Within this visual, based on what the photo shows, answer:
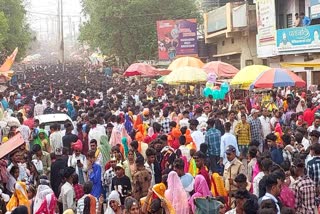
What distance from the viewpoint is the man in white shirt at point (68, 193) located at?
24.7 feet

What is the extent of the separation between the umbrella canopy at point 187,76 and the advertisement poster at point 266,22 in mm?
8349

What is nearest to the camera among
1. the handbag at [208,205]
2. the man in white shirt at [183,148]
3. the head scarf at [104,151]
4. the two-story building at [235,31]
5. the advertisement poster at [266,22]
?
the handbag at [208,205]

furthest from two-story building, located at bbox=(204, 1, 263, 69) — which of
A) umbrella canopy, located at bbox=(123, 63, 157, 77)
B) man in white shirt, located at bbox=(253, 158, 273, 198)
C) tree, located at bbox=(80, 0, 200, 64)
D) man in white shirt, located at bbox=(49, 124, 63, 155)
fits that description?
man in white shirt, located at bbox=(253, 158, 273, 198)

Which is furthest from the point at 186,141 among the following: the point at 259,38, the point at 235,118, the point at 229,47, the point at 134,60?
the point at 134,60

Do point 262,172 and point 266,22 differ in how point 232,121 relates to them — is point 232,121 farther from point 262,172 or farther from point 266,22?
point 266,22

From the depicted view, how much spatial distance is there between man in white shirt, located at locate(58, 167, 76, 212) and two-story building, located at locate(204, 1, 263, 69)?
21.9m

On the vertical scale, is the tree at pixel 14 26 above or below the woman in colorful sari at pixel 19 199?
above

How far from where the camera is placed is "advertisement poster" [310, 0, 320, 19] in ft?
70.6

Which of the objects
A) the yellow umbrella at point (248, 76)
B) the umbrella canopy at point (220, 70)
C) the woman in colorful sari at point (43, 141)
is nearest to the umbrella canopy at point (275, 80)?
the yellow umbrella at point (248, 76)

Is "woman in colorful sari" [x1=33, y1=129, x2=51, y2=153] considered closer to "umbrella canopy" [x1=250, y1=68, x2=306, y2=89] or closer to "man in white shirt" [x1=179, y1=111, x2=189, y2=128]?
"man in white shirt" [x1=179, y1=111, x2=189, y2=128]

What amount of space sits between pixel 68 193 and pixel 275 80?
25.2 feet

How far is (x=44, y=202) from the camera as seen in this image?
6832mm

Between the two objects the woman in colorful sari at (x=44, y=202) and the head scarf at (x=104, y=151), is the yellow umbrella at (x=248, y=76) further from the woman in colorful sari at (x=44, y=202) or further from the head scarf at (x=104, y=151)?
the woman in colorful sari at (x=44, y=202)

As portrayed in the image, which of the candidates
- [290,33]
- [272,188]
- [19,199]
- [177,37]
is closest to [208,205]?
[272,188]
